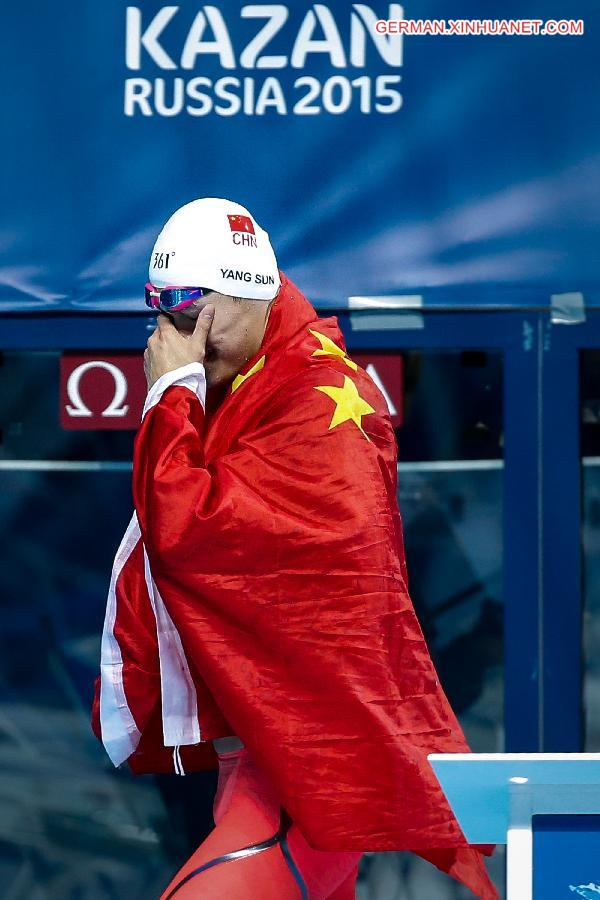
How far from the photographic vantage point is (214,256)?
3.15 meters

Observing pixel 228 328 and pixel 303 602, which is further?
pixel 228 328

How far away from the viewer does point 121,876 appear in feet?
15.0

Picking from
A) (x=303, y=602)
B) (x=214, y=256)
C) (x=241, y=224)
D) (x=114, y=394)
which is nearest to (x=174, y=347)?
(x=214, y=256)

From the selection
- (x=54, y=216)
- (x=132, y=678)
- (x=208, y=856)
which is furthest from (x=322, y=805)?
(x=54, y=216)

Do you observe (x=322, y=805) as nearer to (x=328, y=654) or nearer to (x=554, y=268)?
(x=328, y=654)

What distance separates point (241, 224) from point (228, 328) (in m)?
0.23

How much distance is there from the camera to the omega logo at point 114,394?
4348 millimetres

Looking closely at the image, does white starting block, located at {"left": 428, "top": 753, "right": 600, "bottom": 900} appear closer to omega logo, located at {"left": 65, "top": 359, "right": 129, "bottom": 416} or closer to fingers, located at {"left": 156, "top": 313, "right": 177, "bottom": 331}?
fingers, located at {"left": 156, "top": 313, "right": 177, "bottom": 331}

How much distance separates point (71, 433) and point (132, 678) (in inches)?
56.1

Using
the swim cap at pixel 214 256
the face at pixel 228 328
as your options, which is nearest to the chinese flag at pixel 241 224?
the swim cap at pixel 214 256

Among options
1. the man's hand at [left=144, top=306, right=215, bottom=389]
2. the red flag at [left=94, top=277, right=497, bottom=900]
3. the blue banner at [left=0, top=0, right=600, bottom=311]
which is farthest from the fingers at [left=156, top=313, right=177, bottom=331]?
the blue banner at [left=0, top=0, right=600, bottom=311]

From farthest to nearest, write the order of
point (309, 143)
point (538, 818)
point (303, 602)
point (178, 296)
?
point (309, 143)
point (178, 296)
point (303, 602)
point (538, 818)

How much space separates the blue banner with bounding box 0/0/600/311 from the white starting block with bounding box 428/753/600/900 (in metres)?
2.26

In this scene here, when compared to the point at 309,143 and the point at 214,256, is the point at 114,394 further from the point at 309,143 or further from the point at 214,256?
the point at 214,256
